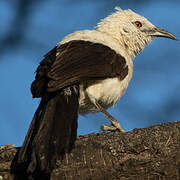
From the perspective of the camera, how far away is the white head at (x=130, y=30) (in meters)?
6.22

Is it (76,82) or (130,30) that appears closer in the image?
(76,82)

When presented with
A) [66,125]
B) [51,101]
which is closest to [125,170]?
[66,125]

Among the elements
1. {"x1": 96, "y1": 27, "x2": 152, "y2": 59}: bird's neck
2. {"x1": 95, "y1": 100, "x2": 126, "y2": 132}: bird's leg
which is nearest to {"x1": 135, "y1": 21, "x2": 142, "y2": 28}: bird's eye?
{"x1": 96, "y1": 27, "x2": 152, "y2": 59}: bird's neck

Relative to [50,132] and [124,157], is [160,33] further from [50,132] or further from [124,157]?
[124,157]

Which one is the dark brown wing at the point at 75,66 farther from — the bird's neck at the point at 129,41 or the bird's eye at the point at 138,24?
the bird's eye at the point at 138,24

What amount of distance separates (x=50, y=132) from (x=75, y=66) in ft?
3.84

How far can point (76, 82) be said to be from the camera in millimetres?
4457

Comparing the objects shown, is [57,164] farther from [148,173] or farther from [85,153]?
[148,173]

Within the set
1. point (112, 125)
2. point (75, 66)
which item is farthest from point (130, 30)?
point (75, 66)

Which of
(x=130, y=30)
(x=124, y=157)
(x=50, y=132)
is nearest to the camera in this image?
(x=124, y=157)

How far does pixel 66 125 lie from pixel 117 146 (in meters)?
0.80

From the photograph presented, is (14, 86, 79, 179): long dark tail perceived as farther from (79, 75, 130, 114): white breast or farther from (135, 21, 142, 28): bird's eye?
(135, 21, 142, 28): bird's eye

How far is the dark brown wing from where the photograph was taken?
4.33 meters

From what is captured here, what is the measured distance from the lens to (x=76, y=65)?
453cm
